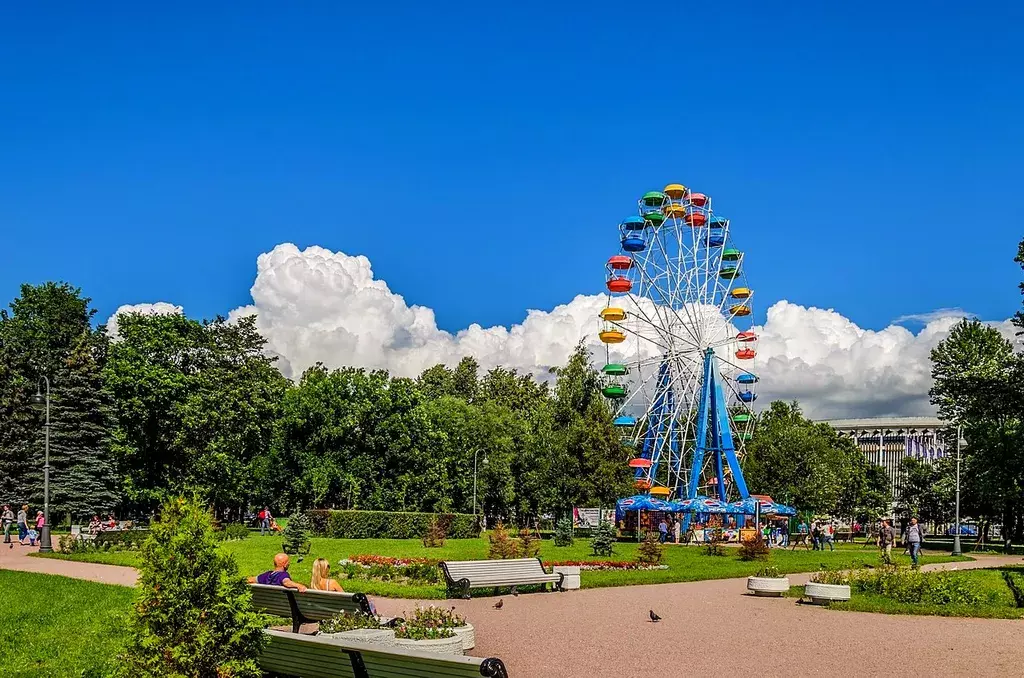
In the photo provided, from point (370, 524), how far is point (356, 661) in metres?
37.9

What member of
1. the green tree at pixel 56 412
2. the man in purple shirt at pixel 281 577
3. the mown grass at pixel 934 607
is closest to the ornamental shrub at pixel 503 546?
the mown grass at pixel 934 607

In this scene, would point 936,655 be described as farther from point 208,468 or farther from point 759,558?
point 208,468

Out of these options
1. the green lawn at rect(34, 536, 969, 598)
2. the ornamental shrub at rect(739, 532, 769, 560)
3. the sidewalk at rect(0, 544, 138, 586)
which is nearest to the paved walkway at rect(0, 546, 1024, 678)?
the sidewalk at rect(0, 544, 138, 586)

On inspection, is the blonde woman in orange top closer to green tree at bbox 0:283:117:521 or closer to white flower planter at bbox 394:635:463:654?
white flower planter at bbox 394:635:463:654

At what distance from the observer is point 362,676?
9156 millimetres

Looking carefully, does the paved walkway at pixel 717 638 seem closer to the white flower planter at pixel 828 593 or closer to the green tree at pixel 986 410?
the white flower planter at pixel 828 593

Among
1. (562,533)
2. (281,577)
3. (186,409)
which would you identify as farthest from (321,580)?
(186,409)

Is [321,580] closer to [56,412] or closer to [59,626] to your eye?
[59,626]

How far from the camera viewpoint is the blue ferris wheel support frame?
52.7 metres

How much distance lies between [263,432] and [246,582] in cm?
5116

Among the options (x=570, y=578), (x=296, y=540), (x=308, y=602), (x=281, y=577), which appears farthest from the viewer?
(x=296, y=540)

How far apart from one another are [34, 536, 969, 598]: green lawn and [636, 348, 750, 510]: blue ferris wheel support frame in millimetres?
11219

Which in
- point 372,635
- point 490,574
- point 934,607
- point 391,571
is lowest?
point 391,571

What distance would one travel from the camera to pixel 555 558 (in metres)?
31.9
